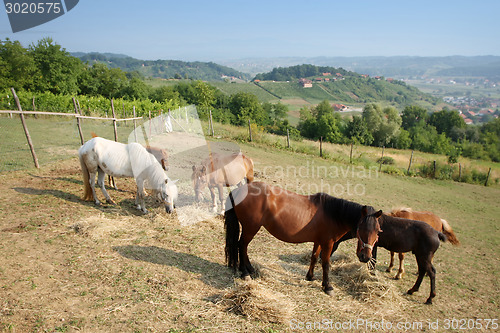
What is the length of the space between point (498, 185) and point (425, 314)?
19.4 metres

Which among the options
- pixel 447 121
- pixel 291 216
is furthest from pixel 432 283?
pixel 447 121

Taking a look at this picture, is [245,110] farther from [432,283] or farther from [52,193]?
[432,283]

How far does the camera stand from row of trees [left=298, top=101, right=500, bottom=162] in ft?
129

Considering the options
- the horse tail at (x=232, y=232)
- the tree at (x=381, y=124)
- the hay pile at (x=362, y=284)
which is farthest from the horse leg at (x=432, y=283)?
the tree at (x=381, y=124)

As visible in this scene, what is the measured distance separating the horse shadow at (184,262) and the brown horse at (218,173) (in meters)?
2.40

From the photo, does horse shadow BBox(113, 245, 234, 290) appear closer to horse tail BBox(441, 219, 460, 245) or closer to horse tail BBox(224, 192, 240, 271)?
horse tail BBox(224, 192, 240, 271)

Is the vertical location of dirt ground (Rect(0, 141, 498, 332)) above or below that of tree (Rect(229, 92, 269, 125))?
above

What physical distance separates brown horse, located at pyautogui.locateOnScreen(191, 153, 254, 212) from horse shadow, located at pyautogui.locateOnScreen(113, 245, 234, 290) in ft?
7.89

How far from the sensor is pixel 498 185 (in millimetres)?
18672

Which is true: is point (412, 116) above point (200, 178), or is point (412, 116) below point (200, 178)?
below

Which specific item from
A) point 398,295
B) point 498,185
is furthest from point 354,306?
point 498,185

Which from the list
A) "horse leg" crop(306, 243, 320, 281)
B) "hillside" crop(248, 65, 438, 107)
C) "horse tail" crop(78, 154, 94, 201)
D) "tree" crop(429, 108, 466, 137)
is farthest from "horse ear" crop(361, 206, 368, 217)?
"hillside" crop(248, 65, 438, 107)

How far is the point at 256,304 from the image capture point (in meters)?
3.95

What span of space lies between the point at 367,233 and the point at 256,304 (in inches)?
79.1
